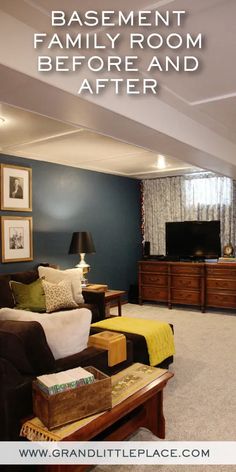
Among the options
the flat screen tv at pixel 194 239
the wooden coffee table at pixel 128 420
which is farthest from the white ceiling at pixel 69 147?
the wooden coffee table at pixel 128 420

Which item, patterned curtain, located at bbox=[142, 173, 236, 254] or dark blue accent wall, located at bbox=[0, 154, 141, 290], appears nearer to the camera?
dark blue accent wall, located at bbox=[0, 154, 141, 290]

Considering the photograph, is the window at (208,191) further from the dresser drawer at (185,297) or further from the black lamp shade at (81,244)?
the black lamp shade at (81,244)

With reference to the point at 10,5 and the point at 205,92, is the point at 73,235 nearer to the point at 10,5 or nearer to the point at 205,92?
the point at 205,92

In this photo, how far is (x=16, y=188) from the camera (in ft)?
15.8

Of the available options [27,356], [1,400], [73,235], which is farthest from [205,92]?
[73,235]

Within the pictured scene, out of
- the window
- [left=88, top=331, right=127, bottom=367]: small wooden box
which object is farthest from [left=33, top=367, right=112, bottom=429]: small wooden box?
the window

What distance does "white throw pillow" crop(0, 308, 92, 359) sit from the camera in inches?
81.1

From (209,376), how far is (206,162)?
7.41 feet

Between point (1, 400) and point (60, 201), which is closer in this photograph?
point (1, 400)

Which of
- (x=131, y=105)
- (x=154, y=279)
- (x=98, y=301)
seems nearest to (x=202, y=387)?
(x=98, y=301)

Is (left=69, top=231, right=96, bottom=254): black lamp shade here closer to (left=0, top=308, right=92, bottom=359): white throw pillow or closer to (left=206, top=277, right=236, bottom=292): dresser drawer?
(left=206, top=277, right=236, bottom=292): dresser drawer

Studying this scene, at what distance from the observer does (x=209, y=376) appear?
343 cm

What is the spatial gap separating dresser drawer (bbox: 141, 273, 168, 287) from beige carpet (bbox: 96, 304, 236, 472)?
1.06 meters

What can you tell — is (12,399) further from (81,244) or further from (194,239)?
(194,239)
